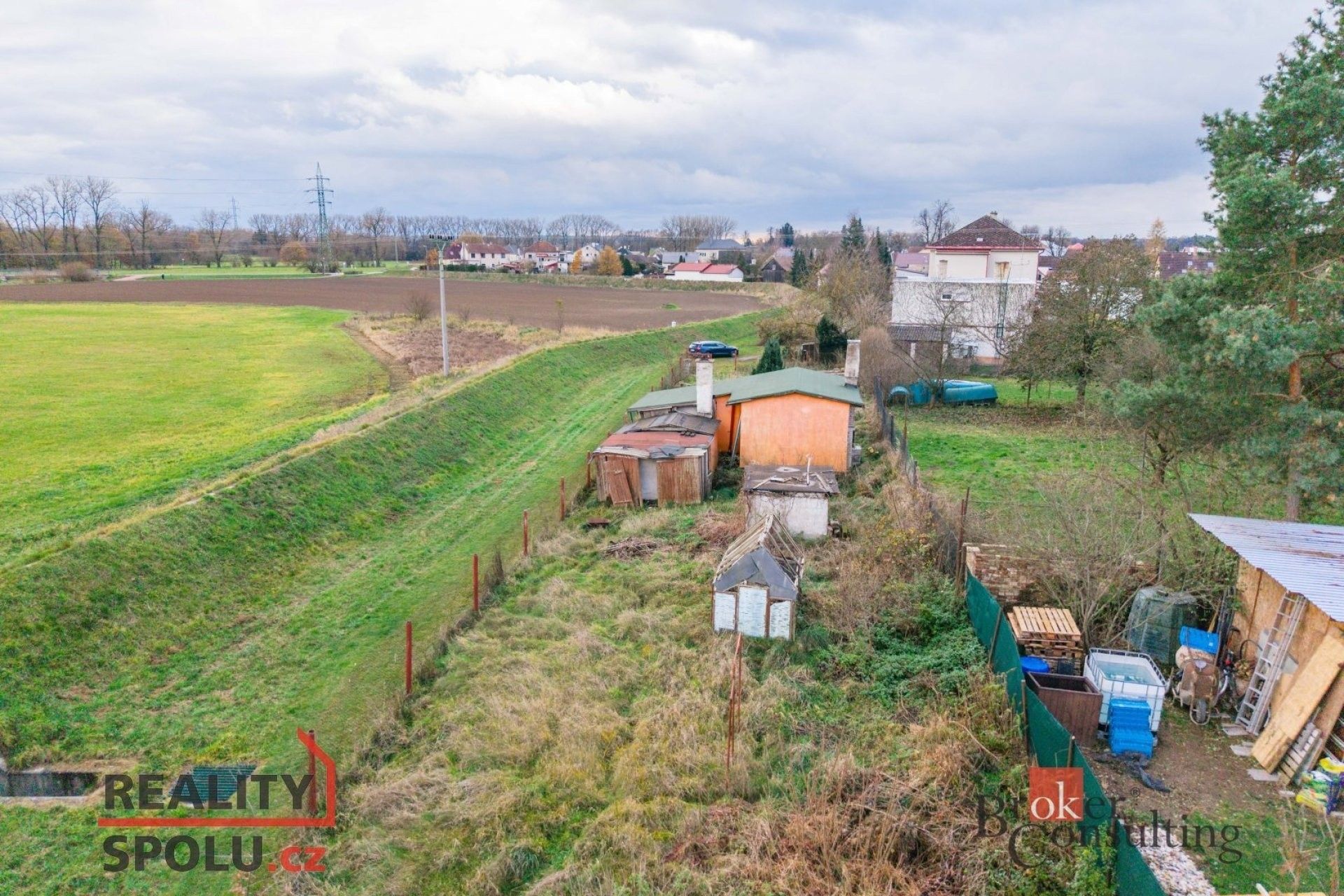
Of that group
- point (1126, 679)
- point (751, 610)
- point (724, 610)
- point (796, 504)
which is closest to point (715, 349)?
point (796, 504)

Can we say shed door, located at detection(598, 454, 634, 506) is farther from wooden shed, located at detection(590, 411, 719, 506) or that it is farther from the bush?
the bush

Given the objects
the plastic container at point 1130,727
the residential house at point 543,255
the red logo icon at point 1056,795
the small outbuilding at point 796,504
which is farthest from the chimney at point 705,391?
the residential house at point 543,255

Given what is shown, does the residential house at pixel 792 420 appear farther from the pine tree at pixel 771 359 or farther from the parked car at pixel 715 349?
the parked car at pixel 715 349

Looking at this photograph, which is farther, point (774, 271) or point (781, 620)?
point (774, 271)

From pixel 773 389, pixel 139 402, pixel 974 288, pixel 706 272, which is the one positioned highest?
pixel 706 272

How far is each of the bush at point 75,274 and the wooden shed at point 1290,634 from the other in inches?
3961

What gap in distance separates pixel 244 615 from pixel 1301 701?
1610 centimetres

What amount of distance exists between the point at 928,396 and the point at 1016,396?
4.69 m

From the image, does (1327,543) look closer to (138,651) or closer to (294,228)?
(138,651)

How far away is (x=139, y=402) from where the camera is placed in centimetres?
2775

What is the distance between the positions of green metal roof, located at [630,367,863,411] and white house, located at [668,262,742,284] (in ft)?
245

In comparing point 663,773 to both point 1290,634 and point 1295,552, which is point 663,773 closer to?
point 1290,634

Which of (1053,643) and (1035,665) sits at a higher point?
(1053,643)

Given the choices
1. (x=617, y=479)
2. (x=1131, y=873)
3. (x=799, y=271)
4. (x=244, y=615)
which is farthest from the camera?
(x=799, y=271)
